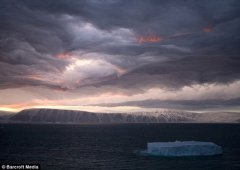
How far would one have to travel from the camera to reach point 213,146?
9875 centimetres

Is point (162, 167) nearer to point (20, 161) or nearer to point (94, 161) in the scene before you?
point (94, 161)

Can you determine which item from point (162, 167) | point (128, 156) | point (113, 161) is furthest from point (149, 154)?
point (162, 167)

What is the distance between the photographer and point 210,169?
7612 centimetres

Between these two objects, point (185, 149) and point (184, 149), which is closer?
point (184, 149)

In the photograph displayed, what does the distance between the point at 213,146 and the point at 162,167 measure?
90.7 feet

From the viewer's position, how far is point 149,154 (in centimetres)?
10144

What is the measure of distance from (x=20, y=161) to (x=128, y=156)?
3329cm

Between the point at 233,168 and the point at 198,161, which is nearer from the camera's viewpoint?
the point at 233,168

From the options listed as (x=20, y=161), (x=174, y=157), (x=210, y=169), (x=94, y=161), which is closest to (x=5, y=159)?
(x=20, y=161)

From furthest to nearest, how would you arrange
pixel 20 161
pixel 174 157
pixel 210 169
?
1. pixel 174 157
2. pixel 20 161
3. pixel 210 169

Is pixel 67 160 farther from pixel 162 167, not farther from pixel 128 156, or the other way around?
pixel 162 167

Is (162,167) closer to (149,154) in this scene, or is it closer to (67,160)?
(149,154)

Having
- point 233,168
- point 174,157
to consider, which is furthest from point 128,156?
point 233,168

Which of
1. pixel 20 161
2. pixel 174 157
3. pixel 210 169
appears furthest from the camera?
pixel 174 157
